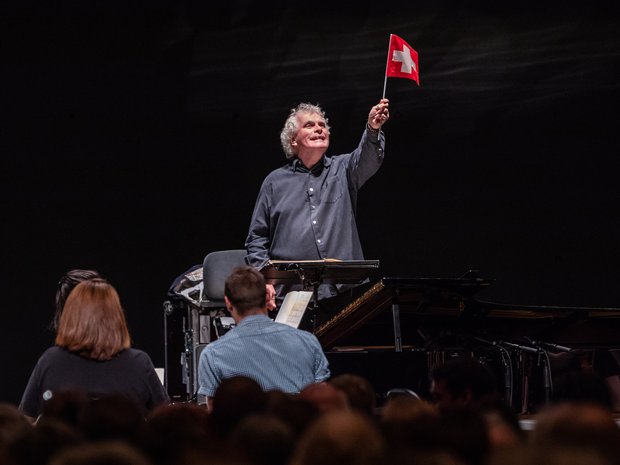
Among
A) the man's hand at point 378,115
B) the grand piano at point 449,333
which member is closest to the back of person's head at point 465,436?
the grand piano at point 449,333

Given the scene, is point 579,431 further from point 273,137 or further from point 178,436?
point 273,137

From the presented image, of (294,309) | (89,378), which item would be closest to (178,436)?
(89,378)

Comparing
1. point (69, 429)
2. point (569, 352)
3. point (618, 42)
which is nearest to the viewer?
point (69, 429)

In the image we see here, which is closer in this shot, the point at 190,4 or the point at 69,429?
the point at 69,429

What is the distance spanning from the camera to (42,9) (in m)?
6.64

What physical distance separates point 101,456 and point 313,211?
3.63 meters

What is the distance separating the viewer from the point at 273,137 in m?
6.67

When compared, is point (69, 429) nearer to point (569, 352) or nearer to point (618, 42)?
point (569, 352)

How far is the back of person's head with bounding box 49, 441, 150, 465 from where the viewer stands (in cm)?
123

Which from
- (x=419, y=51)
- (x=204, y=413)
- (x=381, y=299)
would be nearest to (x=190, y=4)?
(x=419, y=51)

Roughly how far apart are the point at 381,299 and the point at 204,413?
2.41 metres

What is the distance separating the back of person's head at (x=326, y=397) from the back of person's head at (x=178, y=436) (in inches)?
8.6

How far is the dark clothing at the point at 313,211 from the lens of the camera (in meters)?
4.81

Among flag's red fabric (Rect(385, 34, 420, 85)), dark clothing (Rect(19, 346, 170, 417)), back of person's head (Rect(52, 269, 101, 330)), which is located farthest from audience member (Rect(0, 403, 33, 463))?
flag's red fabric (Rect(385, 34, 420, 85))
